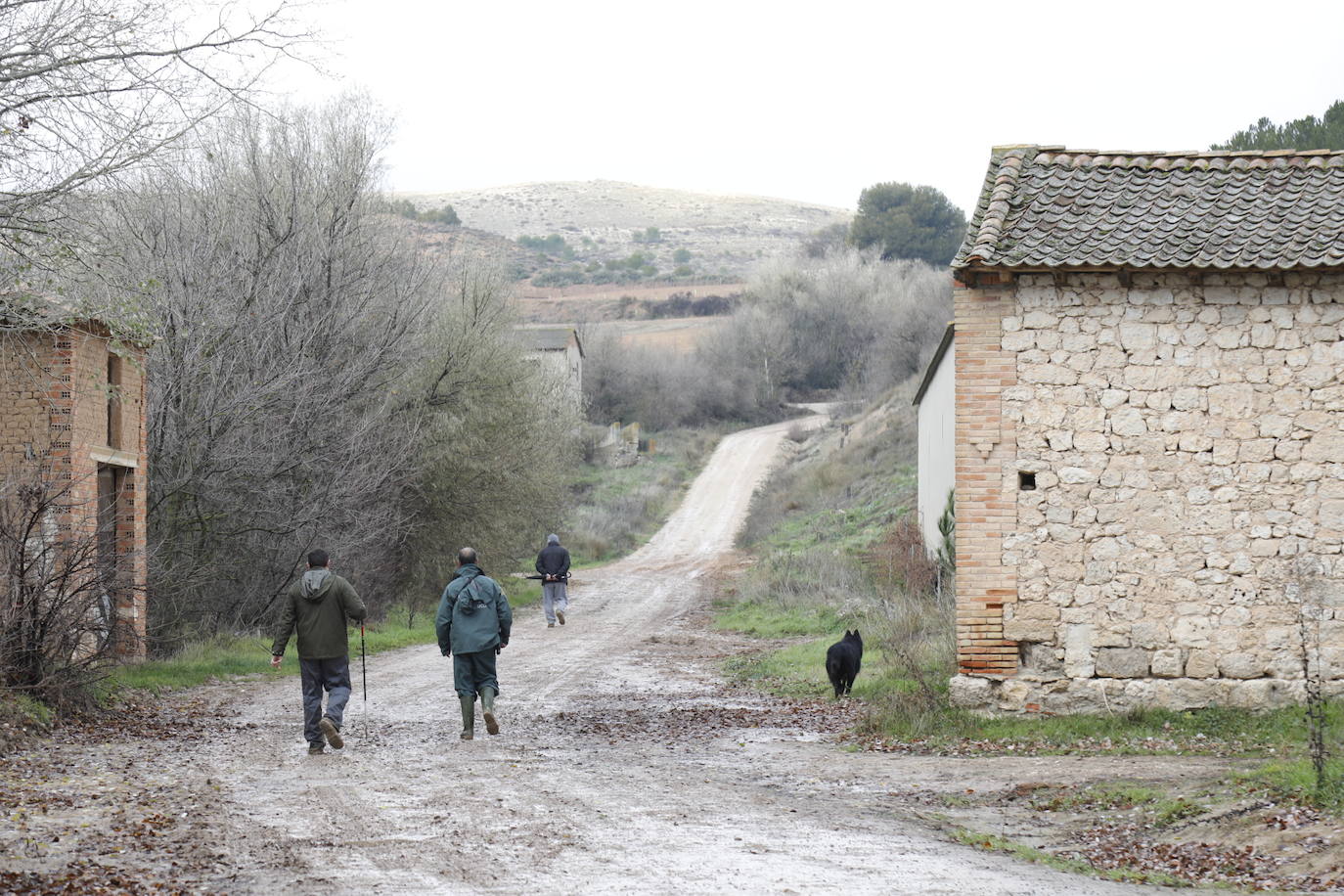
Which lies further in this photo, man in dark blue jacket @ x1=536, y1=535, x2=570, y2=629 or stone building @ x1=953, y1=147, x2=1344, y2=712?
man in dark blue jacket @ x1=536, y1=535, x2=570, y2=629

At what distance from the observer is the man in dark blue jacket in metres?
23.3

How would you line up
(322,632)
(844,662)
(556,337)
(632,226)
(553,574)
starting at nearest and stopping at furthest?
1. (322,632)
2. (844,662)
3. (553,574)
4. (556,337)
5. (632,226)

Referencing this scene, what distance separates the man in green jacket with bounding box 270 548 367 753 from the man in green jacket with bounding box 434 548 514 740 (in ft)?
2.87

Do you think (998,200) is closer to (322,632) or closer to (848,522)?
(322,632)

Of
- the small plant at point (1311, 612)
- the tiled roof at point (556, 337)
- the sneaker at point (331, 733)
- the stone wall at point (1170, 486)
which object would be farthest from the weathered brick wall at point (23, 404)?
the tiled roof at point (556, 337)

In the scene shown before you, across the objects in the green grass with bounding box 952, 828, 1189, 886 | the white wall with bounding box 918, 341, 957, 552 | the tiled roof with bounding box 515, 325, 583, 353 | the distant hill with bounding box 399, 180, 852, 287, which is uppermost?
the distant hill with bounding box 399, 180, 852, 287

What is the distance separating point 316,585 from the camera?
1077 centimetres

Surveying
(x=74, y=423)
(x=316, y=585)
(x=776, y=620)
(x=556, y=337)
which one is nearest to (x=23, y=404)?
(x=74, y=423)

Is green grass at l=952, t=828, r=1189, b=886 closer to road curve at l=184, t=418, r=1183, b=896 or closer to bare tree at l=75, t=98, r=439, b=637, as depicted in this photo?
road curve at l=184, t=418, r=1183, b=896

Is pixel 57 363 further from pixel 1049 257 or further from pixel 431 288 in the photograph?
pixel 1049 257

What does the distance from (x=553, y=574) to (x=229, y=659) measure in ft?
24.4

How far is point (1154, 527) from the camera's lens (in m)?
11.4

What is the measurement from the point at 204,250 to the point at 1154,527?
14562mm

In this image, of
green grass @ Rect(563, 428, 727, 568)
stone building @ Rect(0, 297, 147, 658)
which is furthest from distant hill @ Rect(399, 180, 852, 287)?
stone building @ Rect(0, 297, 147, 658)
